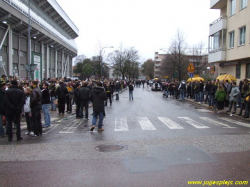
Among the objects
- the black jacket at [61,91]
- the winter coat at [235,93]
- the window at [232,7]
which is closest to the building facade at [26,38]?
the black jacket at [61,91]

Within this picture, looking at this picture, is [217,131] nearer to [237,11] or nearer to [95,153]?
[95,153]

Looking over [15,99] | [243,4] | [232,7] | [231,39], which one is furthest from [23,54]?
[15,99]

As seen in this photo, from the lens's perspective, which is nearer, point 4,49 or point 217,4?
point 4,49

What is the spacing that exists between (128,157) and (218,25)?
25240 millimetres

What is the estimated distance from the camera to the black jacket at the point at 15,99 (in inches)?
318

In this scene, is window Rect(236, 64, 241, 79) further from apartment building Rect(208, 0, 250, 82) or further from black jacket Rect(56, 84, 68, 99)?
black jacket Rect(56, 84, 68, 99)

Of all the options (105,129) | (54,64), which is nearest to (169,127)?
(105,129)

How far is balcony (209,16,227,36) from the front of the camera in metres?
26.6

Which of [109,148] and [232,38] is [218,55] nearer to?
[232,38]

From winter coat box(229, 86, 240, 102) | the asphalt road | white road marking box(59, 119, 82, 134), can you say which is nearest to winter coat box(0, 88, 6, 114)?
the asphalt road

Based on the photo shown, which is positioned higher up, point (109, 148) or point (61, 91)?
point (61, 91)

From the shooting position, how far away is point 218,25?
90.7ft

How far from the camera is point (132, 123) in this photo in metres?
11.3

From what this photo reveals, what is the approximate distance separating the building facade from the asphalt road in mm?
10969
